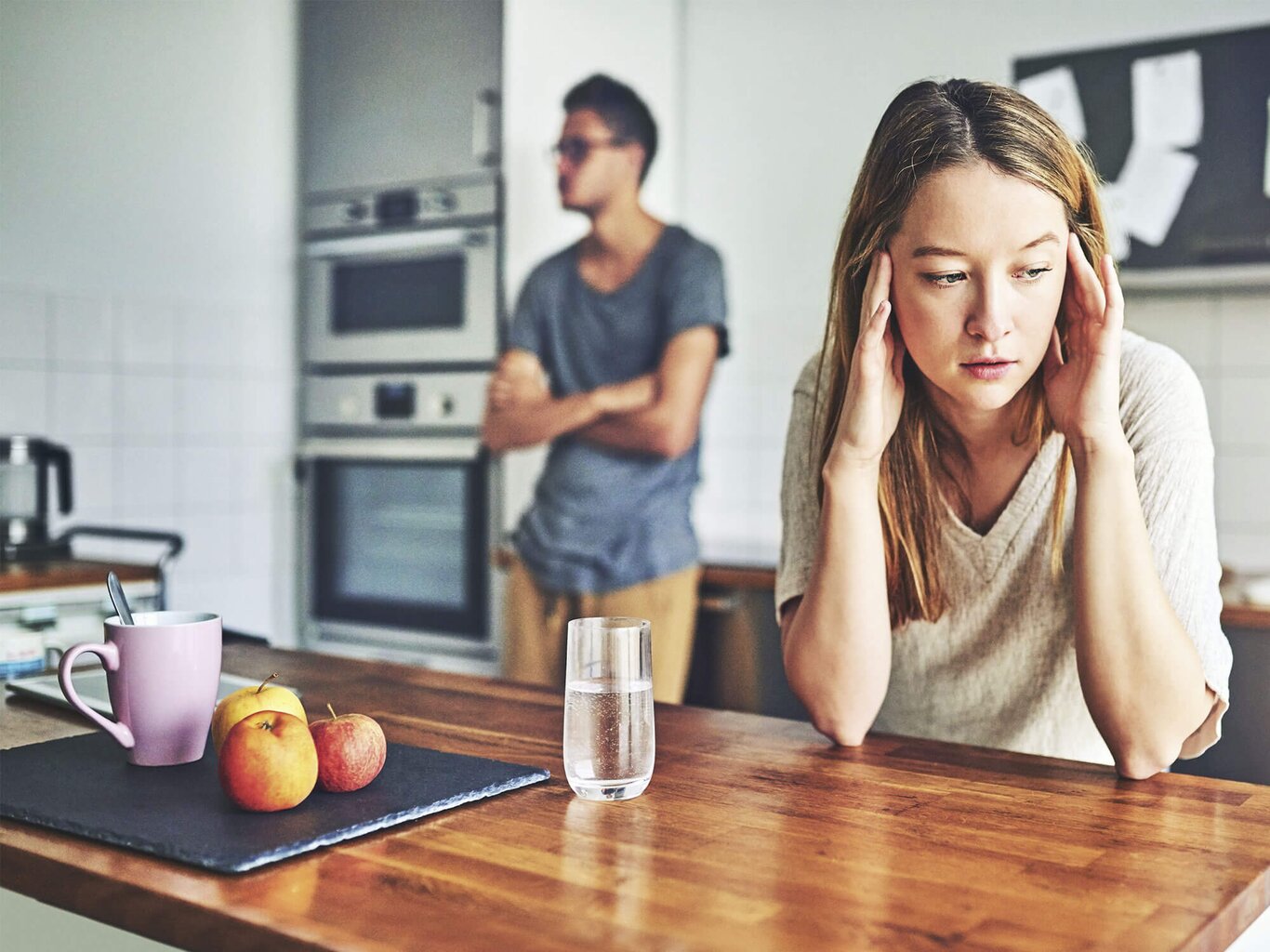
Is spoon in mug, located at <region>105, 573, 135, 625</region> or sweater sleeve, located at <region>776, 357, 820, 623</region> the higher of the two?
sweater sleeve, located at <region>776, 357, 820, 623</region>

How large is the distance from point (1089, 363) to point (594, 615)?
1.72 m

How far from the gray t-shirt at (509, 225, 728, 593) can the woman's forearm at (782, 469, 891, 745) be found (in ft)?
4.97

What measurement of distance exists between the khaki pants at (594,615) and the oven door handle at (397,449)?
1.00ft

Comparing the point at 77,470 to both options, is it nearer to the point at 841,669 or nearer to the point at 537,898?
the point at 841,669

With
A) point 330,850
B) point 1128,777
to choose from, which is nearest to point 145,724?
point 330,850

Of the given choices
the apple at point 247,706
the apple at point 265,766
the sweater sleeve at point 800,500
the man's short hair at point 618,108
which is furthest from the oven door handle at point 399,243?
the apple at point 265,766

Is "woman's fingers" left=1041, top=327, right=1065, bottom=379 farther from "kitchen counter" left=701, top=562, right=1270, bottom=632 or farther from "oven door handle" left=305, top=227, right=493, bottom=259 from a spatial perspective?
"oven door handle" left=305, top=227, right=493, bottom=259

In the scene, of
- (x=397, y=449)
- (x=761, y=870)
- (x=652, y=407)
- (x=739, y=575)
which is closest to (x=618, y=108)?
(x=652, y=407)

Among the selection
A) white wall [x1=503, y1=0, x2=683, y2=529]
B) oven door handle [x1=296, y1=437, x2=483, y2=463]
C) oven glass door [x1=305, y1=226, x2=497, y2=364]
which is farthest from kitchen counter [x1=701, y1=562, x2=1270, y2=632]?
oven glass door [x1=305, y1=226, x2=497, y2=364]

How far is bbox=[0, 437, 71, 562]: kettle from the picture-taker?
2.47 metres

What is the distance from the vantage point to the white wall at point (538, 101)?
2.88 m

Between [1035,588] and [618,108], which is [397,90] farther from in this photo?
[1035,588]

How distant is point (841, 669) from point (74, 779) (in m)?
0.65

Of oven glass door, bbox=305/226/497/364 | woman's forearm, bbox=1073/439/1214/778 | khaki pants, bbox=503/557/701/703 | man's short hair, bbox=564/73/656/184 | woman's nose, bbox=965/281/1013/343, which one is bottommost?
khaki pants, bbox=503/557/701/703
